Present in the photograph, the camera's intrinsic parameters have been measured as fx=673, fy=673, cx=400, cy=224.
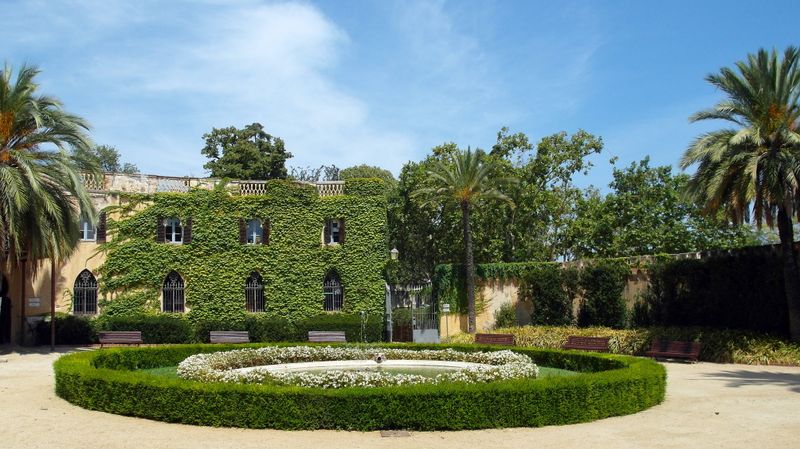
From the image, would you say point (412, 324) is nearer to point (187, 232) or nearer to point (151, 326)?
point (187, 232)

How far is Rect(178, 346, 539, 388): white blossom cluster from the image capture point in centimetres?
1268

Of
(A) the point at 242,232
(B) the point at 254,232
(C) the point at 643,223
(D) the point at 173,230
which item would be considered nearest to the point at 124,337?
(D) the point at 173,230

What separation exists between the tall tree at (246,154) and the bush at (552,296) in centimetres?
2620

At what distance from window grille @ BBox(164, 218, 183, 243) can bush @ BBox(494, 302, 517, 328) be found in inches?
628

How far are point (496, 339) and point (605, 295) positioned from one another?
6866 mm

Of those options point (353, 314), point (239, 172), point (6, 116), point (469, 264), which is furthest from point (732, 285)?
point (239, 172)

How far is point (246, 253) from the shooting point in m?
32.6

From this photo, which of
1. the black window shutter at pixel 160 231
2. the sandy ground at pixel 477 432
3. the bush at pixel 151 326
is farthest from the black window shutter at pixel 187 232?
the sandy ground at pixel 477 432

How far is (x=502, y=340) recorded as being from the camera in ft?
83.2

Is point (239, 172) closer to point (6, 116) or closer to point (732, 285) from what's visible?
point (6, 116)

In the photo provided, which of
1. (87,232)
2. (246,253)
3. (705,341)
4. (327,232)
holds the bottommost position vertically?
(705,341)

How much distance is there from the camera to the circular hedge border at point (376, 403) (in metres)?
10.8

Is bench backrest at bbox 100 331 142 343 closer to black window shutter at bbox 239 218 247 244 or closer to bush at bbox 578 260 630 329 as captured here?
black window shutter at bbox 239 218 247 244

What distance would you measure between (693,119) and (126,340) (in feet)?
73.7
